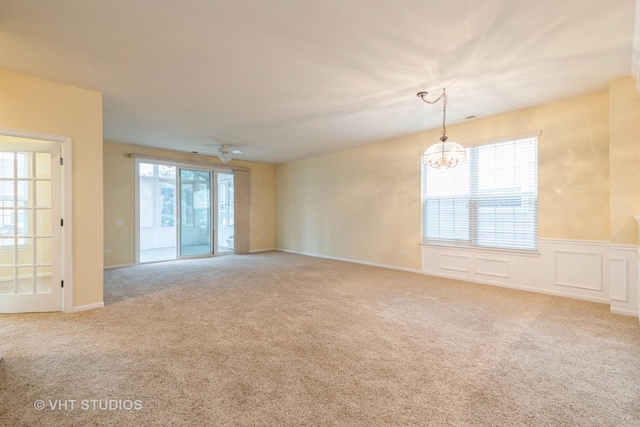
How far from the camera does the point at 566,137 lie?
398cm

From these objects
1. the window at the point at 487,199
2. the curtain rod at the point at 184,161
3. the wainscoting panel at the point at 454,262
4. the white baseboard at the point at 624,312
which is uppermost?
the curtain rod at the point at 184,161

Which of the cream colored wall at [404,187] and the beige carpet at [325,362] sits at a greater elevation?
the cream colored wall at [404,187]

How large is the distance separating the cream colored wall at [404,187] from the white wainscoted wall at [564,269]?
0.23 metres

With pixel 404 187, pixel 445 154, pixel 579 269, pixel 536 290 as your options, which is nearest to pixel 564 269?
pixel 579 269

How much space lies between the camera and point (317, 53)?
9.18ft

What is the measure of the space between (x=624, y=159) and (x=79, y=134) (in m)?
6.45

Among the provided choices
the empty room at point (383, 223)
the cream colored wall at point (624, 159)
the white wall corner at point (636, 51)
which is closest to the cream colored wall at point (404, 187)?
the empty room at point (383, 223)

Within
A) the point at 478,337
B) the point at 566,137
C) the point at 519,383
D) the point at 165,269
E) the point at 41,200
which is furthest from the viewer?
the point at 165,269

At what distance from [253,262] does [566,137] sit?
20.4 ft

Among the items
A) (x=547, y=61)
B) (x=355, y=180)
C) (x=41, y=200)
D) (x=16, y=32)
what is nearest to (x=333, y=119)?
(x=355, y=180)

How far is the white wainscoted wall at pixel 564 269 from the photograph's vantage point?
3332 mm

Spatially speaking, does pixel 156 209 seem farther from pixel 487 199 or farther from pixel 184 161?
pixel 487 199

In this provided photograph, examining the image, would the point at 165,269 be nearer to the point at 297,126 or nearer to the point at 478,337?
the point at 297,126

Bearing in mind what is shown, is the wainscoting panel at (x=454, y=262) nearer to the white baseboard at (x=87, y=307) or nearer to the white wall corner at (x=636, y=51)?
the white wall corner at (x=636, y=51)
